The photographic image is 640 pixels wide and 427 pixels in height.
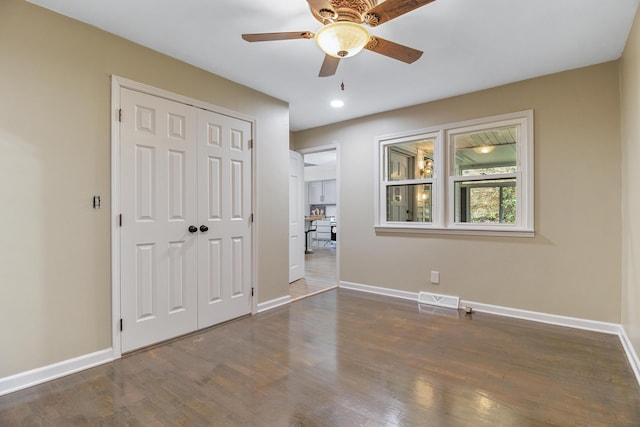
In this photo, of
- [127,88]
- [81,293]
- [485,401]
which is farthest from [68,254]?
[485,401]

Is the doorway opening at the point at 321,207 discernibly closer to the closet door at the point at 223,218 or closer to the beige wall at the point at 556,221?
the beige wall at the point at 556,221

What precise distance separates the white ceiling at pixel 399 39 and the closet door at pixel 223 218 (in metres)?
0.61

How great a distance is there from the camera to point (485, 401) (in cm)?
190

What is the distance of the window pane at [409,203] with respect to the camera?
411 centimetres

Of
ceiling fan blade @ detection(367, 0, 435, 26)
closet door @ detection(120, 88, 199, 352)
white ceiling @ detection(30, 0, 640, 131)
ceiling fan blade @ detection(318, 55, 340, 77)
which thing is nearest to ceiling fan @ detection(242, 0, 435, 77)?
ceiling fan blade @ detection(367, 0, 435, 26)

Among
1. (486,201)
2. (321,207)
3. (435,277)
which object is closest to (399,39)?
(486,201)

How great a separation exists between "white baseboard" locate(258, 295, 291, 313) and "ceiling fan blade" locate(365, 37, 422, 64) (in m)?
2.81

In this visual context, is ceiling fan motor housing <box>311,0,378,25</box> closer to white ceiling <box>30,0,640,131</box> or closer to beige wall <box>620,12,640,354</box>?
white ceiling <box>30,0,640,131</box>

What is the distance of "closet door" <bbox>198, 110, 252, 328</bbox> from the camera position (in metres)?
3.06

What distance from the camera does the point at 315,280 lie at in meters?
5.23

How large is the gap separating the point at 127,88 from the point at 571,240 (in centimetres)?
424

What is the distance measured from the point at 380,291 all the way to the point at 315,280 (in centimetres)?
125

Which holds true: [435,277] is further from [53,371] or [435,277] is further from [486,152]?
[53,371]

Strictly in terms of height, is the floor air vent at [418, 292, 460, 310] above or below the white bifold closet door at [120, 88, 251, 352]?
below
